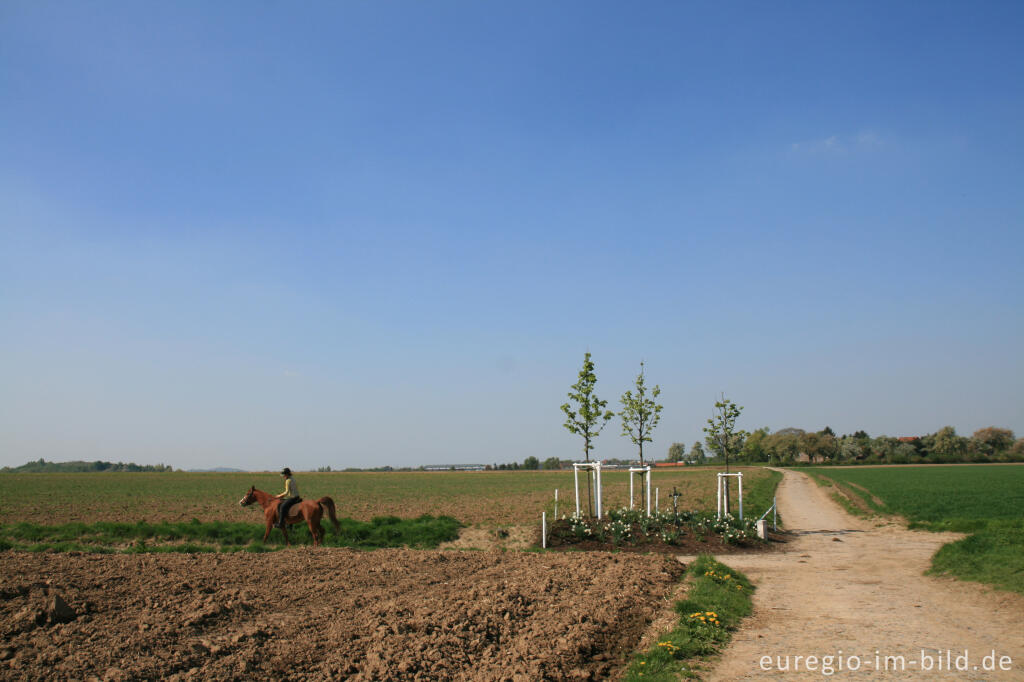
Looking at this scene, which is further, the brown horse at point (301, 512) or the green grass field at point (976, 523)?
the brown horse at point (301, 512)

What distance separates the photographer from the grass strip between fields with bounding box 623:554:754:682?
8227 mm

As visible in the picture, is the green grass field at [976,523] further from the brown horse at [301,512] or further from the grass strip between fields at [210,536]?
the brown horse at [301,512]

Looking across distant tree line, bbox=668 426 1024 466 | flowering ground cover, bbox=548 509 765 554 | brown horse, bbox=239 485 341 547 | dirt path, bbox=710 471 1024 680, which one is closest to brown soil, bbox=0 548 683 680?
dirt path, bbox=710 471 1024 680

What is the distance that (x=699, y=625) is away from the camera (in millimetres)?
10039

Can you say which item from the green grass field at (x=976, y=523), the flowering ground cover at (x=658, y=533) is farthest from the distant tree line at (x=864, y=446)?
the flowering ground cover at (x=658, y=533)

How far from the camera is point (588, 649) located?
8.90 meters

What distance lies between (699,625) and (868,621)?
310 centimetres

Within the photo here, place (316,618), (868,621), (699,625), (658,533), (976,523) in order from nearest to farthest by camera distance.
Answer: (316,618) → (699,625) → (868,621) → (658,533) → (976,523)

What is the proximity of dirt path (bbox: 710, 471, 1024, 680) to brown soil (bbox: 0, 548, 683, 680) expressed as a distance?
6.42 ft

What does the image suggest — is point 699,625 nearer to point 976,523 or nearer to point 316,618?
point 316,618

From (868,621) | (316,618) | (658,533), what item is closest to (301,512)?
(316,618)

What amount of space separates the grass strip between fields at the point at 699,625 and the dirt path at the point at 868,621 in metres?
0.26

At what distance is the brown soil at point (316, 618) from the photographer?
299 inches

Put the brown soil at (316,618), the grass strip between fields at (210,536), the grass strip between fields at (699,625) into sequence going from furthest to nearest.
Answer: the grass strip between fields at (210,536) < the grass strip between fields at (699,625) < the brown soil at (316,618)
